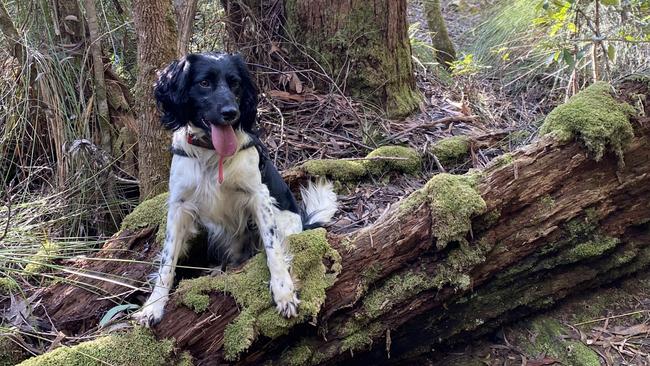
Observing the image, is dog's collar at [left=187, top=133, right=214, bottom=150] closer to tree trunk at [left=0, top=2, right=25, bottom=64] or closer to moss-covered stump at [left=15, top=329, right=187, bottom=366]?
moss-covered stump at [left=15, top=329, right=187, bottom=366]

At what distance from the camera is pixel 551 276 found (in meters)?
3.09

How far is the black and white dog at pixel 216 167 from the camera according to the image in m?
2.75

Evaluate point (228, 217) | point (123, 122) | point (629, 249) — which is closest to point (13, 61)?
point (123, 122)

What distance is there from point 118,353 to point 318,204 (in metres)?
1.56

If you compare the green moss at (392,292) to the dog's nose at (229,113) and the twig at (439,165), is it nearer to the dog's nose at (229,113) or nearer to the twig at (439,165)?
the dog's nose at (229,113)

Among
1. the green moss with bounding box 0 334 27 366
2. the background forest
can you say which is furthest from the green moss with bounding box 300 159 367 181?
the green moss with bounding box 0 334 27 366

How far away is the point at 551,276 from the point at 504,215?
51 centimetres

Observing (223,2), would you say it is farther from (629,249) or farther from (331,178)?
(629,249)

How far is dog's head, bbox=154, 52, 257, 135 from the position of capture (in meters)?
2.78

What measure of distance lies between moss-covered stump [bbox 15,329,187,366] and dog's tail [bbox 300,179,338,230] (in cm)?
118

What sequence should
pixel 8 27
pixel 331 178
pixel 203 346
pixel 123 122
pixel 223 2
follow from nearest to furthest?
1. pixel 203 346
2. pixel 331 178
3. pixel 8 27
4. pixel 123 122
5. pixel 223 2

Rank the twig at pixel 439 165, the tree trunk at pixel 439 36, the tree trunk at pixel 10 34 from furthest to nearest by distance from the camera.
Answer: the tree trunk at pixel 439 36 → the tree trunk at pixel 10 34 → the twig at pixel 439 165

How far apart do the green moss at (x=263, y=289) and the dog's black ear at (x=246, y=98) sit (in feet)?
2.27

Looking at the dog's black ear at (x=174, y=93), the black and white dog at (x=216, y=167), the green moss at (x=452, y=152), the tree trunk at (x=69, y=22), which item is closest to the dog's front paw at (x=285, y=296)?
the black and white dog at (x=216, y=167)
